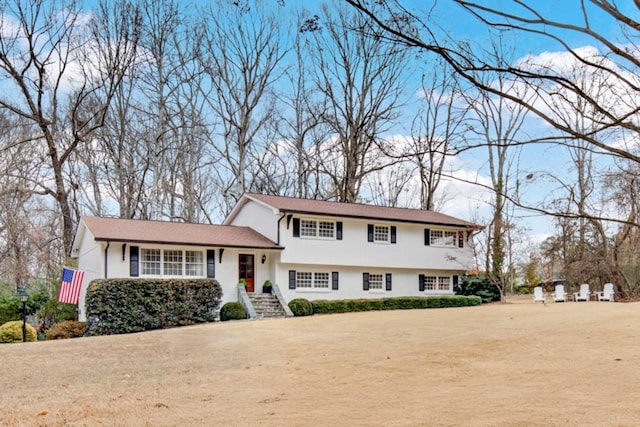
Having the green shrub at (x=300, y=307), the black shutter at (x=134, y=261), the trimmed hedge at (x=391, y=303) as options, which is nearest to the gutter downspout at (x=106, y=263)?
the black shutter at (x=134, y=261)

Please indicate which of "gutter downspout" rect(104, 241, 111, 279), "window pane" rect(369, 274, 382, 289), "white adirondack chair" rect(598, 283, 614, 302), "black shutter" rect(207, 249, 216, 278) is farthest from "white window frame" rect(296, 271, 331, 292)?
"white adirondack chair" rect(598, 283, 614, 302)

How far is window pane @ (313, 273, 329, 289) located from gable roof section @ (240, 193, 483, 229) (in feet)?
9.73

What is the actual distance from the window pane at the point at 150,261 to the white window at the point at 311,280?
255 inches

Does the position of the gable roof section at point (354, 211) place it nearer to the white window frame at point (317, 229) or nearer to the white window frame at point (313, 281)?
the white window frame at point (317, 229)

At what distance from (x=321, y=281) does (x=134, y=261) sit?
8799 mm

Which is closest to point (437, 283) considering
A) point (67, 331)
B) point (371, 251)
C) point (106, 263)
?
point (371, 251)

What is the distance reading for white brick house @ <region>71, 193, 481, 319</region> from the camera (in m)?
24.3

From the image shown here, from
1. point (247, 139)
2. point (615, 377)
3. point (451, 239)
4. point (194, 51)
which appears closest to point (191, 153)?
point (247, 139)

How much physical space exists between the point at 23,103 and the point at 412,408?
92.9ft

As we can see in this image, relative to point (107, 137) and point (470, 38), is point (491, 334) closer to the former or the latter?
point (470, 38)

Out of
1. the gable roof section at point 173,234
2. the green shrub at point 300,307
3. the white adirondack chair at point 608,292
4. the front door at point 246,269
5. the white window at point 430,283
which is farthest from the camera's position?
the white window at point 430,283

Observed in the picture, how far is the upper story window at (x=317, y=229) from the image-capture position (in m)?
27.1

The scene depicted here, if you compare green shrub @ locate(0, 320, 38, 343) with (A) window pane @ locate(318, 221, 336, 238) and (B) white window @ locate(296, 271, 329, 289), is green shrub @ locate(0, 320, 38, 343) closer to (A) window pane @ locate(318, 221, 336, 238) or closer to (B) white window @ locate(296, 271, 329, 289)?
(B) white window @ locate(296, 271, 329, 289)

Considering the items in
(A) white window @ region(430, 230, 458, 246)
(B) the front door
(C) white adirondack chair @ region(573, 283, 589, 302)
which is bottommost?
(C) white adirondack chair @ region(573, 283, 589, 302)
